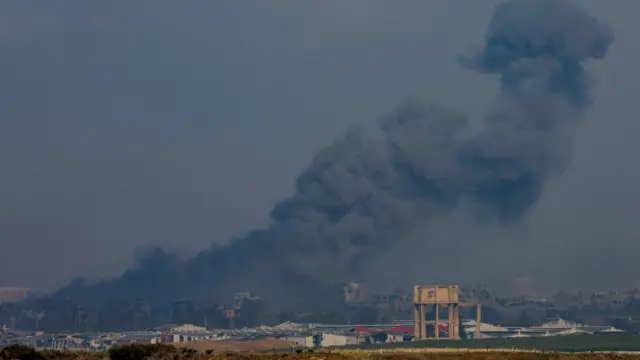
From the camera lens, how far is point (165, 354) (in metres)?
45.9

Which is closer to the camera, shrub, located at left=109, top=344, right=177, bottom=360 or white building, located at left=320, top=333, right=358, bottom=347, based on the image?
shrub, located at left=109, top=344, right=177, bottom=360

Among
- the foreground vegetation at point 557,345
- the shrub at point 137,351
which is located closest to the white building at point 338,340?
the foreground vegetation at point 557,345

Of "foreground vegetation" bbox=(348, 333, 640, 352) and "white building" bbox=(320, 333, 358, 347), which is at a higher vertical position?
"white building" bbox=(320, 333, 358, 347)

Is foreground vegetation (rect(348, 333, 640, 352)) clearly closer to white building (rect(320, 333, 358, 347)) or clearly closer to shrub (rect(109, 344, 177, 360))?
shrub (rect(109, 344, 177, 360))

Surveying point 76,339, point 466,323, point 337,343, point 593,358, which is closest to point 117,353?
point 593,358

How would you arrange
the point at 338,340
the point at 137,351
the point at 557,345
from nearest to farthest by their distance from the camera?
1. the point at 137,351
2. the point at 557,345
3. the point at 338,340

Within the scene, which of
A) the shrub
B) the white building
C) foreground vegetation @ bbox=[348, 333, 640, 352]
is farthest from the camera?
the white building

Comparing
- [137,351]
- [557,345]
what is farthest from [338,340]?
[137,351]

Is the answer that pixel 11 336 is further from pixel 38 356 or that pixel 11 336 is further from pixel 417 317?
pixel 38 356

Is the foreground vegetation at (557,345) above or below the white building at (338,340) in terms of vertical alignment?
below

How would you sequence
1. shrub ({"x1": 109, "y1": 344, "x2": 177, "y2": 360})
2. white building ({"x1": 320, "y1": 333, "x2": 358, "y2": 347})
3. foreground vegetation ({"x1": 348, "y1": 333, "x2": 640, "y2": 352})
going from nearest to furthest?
shrub ({"x1": 109, "y1": 344, "x2": 177, "y2": 360}) < foreground vegetation ({"x1": 348, "y1": 333, "x2": 640, "y2": 352}) < white building ({"x1": 320, "y1": 333, "x2": 358, "y2": 347})

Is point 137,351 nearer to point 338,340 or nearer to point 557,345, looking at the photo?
point 557,345

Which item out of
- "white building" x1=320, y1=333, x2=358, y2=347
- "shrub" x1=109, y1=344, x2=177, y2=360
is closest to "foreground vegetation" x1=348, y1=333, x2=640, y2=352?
"shrub" x1=109, y1=344, x2=177, y2=360

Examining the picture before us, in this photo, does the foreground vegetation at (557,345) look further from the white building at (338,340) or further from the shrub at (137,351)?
the white building at (338,340)
